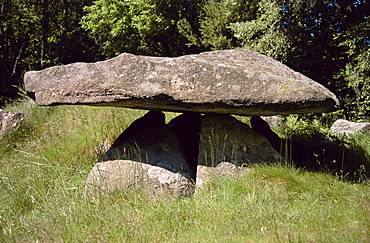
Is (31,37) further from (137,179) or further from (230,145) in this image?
(230,145)

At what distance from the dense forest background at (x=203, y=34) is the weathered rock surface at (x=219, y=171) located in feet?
18.5

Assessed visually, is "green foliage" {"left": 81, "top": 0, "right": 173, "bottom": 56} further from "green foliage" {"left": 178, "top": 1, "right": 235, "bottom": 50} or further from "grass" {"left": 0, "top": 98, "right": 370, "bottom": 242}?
"grass" {"left": 0, "top": 98, "right": 370, "bottom": 242}

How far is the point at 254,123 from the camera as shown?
4652 mm

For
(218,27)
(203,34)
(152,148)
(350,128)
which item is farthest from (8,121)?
(203,34)

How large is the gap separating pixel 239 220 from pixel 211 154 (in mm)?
1109

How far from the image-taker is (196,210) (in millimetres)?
2803

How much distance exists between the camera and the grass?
2.41 metres

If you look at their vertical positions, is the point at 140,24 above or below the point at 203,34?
above

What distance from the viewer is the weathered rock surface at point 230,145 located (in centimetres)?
370

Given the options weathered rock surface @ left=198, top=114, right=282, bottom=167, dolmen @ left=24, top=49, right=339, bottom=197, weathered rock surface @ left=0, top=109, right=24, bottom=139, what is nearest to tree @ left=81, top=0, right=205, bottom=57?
weathered rock surface @ left=0, top=109, right=24, bottom=139

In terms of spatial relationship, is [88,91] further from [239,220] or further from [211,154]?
[239,220]

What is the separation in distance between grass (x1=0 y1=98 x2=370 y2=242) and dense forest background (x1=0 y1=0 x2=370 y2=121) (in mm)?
5447

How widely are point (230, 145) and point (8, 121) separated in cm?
386

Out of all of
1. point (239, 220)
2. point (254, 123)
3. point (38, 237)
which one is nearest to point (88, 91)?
point (38, 237)
